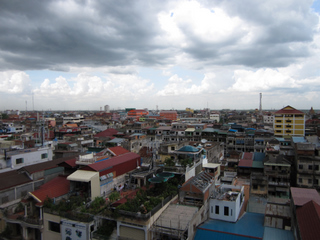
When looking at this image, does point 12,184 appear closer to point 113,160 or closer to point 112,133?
point 113,160

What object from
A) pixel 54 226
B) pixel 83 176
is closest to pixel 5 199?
pixel 54 226

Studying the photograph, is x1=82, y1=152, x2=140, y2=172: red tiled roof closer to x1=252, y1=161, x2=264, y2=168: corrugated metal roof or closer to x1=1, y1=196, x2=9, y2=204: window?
x1=1, y1=196, x2=9, y2=204: window

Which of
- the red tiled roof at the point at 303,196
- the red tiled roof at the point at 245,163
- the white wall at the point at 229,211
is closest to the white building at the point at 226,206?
the white wall at the point at 229,211

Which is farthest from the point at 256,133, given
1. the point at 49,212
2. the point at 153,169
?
the point at 49,212

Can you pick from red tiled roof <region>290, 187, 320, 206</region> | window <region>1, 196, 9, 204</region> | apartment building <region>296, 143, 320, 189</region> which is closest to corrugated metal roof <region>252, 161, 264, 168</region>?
apartment building <region>296, 143, 320, 189</region>

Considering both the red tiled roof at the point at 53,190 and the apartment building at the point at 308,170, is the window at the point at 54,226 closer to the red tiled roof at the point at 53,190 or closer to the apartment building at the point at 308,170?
the red tiled roof at the point at 53,190
